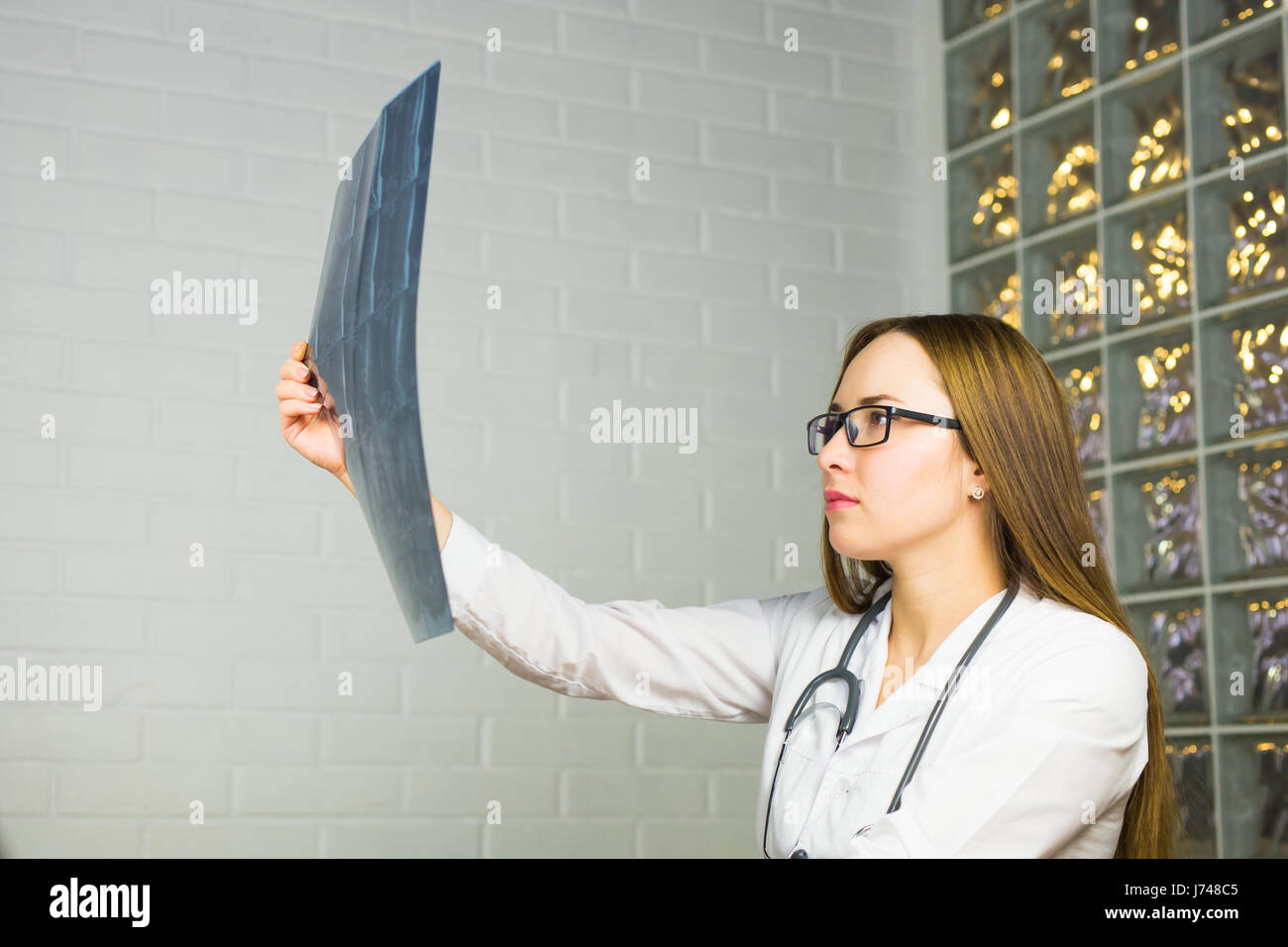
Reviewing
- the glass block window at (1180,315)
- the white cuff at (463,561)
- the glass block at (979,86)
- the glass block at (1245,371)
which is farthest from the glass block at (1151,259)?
the white cuff at (463,561)

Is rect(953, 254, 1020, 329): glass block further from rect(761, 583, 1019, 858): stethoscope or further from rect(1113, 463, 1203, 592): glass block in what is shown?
rect(761, 583, 1019, 858): stethoscope

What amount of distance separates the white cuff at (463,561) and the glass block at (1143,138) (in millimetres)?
1866

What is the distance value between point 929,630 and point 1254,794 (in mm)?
1292

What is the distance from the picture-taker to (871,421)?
5.08 feet

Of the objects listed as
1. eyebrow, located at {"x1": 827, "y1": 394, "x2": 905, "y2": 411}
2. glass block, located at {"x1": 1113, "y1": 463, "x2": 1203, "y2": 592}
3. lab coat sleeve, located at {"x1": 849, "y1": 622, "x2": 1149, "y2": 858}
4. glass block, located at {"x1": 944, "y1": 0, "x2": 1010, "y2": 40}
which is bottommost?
lab coat sleeve, located at {"x1": 849, "y1": 622, "x2": 1149, "y2": 858}

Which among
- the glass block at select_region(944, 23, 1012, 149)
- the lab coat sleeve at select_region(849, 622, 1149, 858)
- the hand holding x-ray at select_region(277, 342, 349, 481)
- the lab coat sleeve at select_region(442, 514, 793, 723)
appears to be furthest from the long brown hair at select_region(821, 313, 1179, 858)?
the glass block at select_region(944, 23, 1012, 149)

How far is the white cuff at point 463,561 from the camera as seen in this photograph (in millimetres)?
1479

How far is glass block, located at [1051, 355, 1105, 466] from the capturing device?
2.92 metres

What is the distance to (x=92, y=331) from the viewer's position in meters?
2.69

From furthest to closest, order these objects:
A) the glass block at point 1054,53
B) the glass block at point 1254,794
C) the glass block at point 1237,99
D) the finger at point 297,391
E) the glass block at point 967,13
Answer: the glass block at point 967,13 → the glass block at point 1054,53 → the glass block at point 1237,99 → the glass block at point 1254,794 → the finger at point 297,391

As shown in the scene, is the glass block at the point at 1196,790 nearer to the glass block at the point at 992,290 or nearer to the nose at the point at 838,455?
the glass block at the point at 992,290

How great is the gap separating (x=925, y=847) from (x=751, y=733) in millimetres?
1872
